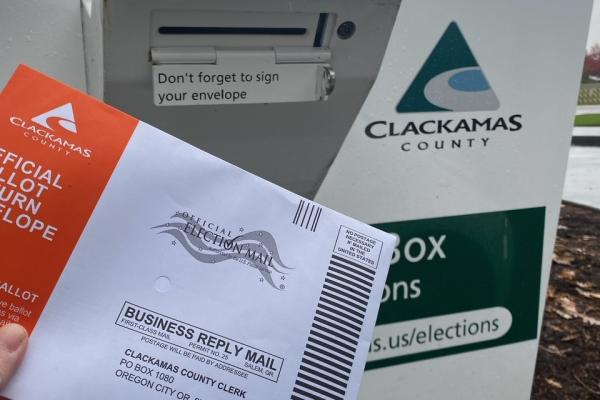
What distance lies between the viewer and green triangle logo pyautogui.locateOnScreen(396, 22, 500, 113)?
1.76 meters

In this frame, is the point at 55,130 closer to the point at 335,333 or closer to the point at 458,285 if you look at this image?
the point at 335,333

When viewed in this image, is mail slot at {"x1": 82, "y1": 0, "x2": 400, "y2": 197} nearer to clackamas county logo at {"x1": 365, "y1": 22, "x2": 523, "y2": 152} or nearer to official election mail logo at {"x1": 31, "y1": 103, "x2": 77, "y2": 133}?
official election mail logo at {"x1": 31, "y1": 103, "x2": 77, "y2": 133}

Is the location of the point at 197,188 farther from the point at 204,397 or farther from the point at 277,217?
the point at 204,397

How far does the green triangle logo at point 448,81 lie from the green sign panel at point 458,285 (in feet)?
1.12

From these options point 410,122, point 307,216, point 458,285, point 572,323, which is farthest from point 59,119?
point 572,323

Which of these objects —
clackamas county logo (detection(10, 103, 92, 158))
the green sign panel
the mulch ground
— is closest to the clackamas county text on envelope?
clackamas county logo (detection(10, 103, 92, 158))

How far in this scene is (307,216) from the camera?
3.29 ft

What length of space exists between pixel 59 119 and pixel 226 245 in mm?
291

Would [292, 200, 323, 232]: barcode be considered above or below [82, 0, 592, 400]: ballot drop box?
below

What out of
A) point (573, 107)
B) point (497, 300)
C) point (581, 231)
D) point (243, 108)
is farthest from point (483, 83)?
point (581, 231)

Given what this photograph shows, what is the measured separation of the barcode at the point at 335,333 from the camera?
0.95 meters

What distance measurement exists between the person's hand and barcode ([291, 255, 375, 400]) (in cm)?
37

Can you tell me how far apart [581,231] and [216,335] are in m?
5.64

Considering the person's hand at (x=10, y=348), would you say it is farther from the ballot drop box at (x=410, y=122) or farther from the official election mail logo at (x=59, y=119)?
the ballot drop box at (x=410, y=122)
